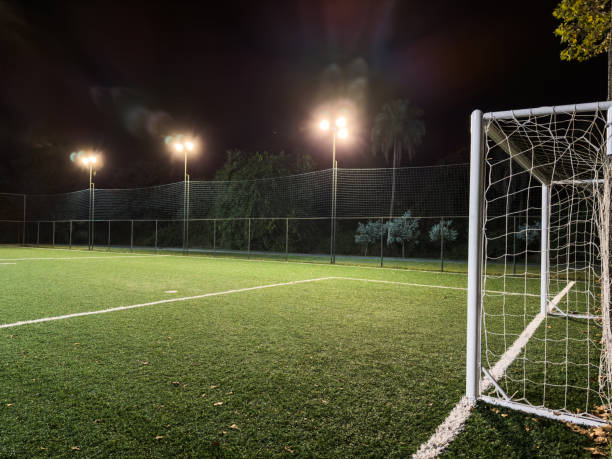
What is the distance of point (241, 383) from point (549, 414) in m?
2.16

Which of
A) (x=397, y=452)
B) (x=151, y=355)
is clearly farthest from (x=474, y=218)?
(x=151, y=355)

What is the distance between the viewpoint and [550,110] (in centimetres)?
Answer: 303

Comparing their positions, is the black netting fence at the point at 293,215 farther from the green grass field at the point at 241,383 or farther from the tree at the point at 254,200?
the green grass field at the point at 241,383

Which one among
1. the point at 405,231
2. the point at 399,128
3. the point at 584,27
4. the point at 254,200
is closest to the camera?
the point at 584,27

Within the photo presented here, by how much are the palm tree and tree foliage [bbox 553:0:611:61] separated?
29.1 metres

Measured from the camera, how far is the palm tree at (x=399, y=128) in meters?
35.7

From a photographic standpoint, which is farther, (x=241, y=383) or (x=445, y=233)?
(x=445, y=233)

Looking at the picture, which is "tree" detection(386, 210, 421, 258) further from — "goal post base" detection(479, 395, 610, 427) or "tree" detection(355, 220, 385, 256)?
"goal post base" detection(479, 395, 610, 427)

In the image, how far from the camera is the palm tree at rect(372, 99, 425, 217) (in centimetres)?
3572

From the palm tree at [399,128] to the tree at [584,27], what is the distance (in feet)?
95.4

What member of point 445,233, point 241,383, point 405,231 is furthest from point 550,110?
point 405,231

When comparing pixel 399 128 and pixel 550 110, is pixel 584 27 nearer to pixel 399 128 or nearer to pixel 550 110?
pixel 550 110

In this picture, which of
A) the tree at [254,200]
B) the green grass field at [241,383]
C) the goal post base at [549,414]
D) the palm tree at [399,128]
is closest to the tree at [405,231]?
the tree at [254,200]

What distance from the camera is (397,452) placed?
7.43 feet
